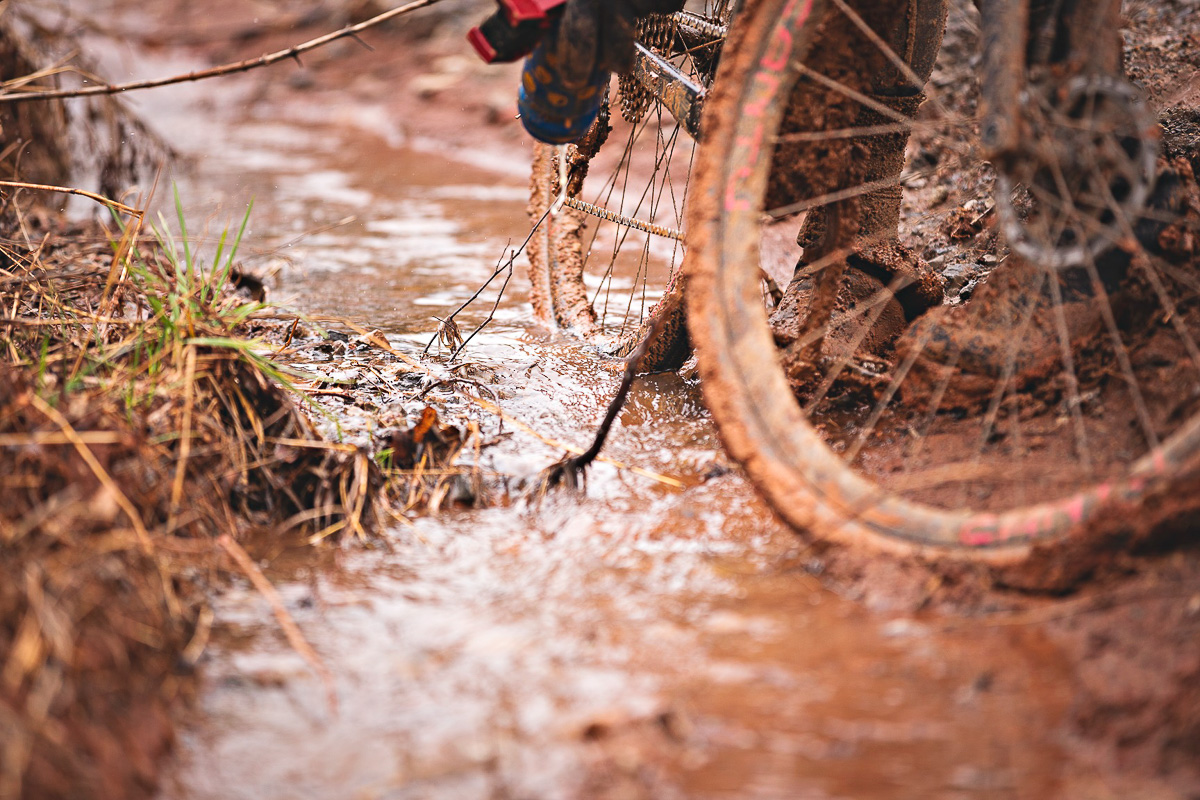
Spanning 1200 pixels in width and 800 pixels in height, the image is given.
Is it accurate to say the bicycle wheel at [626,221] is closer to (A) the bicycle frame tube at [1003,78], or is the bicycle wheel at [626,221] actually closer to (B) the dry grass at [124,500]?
(A) the bicycle frame tube at [1003,78]

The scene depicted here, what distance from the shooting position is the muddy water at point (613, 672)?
1.17 m

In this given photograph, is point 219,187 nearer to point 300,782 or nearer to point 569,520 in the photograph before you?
point 569,520

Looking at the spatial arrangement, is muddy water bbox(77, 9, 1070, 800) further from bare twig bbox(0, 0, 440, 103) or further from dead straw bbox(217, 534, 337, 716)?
bare twig bbox(0, 0, 440, 103)

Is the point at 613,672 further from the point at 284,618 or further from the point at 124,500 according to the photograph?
the point at 124,500

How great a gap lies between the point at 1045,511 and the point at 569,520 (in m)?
0.93

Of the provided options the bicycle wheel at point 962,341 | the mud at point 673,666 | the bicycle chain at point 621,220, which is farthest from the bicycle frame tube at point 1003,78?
the bicycle chain at point 621,220

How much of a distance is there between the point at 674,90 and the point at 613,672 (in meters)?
1.78

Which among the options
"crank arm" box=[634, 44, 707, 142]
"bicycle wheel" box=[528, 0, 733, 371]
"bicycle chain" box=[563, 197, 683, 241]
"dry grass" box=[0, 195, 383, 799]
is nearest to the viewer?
"dry grass" box=[0, 195, 383, 799]

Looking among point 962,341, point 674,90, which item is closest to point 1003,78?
point 962,341

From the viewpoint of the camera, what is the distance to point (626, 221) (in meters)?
2.88

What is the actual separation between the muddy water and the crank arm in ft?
3.09

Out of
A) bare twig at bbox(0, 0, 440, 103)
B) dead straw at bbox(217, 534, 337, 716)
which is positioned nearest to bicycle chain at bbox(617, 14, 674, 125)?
bare twig at bbox(0, 0, 440, 103)

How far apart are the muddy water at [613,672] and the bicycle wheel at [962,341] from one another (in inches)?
7.1

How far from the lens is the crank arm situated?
2.45 m
